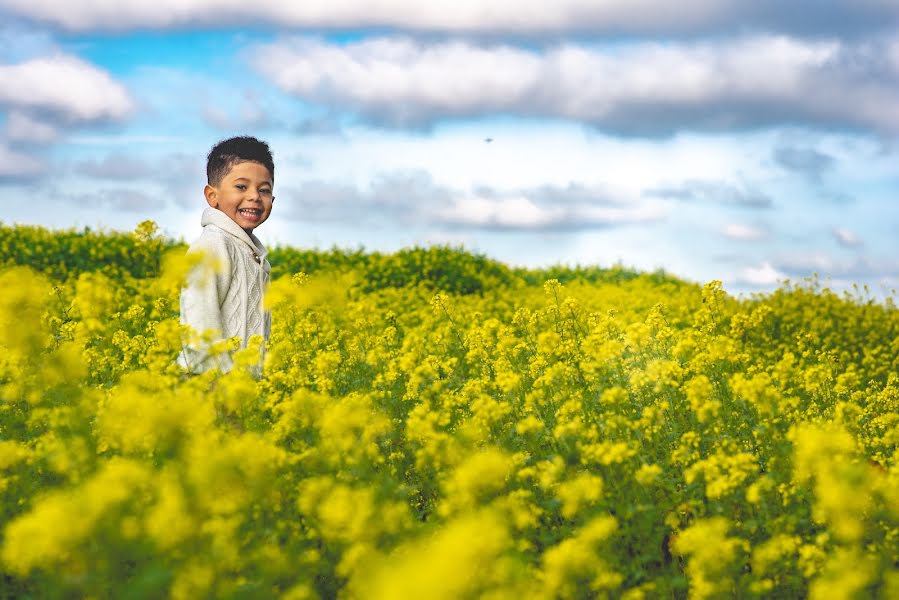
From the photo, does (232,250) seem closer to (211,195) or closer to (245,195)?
(245,195)

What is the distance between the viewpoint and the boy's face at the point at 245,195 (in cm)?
626

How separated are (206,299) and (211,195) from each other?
118 cm

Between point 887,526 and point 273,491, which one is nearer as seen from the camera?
point 273,491

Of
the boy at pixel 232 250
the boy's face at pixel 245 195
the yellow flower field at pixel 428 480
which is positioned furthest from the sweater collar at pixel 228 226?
the yellow flower field at pixel 428 480

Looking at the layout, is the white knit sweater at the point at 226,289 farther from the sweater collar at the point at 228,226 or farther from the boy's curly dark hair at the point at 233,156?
the boy's curly dark hair at the point at 233,156

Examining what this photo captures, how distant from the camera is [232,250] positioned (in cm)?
591

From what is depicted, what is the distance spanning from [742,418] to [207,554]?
3.94 metres

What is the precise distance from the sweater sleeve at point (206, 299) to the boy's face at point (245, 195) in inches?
18.0

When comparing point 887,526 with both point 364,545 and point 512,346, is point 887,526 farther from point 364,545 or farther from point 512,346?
point 512,346

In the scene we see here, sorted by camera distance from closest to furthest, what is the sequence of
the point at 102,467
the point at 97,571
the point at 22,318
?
the point at 97,571 < the point at 102,467 < the point at 22,318

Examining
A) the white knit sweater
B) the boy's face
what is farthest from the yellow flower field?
the boy's face

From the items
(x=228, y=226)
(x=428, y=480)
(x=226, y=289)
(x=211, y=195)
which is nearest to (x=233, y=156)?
(x=211, y=195)

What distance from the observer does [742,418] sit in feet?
19.5

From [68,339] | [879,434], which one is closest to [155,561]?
[68,339]
